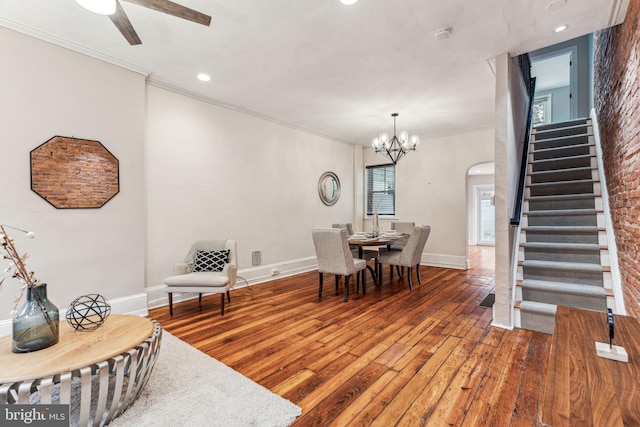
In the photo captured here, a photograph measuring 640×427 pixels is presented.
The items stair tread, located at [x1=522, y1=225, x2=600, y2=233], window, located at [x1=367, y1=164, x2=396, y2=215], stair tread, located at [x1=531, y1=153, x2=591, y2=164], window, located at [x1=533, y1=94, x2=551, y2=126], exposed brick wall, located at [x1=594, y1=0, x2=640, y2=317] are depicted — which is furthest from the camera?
window, located at [x1=533, y1=94, x2=551, y2=126]

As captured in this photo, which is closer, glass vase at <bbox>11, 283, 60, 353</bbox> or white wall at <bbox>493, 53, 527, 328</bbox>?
glass vase at <bbox>11, 283, 60, 353</bbox>

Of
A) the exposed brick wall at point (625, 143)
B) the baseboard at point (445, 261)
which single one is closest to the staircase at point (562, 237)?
the exposed brick wall at point (625, 143)

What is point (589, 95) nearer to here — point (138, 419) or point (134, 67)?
point (134, 67)

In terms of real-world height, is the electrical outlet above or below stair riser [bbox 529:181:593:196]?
below

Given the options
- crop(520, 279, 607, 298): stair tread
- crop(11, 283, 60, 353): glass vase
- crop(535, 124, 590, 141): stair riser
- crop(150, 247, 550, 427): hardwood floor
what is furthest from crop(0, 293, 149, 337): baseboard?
crop(535, 124, 590, 141): stair riser

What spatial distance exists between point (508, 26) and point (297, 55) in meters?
2.00

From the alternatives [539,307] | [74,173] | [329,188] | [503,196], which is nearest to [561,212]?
[503,196]

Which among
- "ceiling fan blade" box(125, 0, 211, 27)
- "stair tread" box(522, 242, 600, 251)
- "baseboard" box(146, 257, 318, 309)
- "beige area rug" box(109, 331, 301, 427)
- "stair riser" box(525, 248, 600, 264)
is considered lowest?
"beige area rug" box(109, 331, 301, 427)

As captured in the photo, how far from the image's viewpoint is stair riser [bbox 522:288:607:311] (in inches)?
108

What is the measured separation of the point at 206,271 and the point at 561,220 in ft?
15.1

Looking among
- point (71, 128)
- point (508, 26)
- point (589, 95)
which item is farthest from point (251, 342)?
point (589, 95)

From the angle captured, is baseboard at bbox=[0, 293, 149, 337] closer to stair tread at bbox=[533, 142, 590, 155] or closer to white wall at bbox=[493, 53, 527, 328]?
white wall at bbox=[493, 53, 527, 328]

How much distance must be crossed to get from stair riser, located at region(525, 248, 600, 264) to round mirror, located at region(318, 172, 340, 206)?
3.80 meters

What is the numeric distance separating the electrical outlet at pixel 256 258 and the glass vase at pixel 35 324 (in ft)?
10.3
